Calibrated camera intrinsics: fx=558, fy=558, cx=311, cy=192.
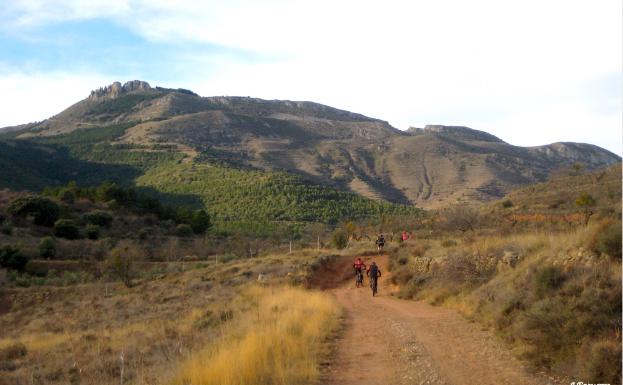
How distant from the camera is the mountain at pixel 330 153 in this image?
114 metres

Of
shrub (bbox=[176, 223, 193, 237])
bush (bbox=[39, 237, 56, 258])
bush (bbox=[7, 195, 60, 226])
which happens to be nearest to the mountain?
shrub (bbox=[176, 223, 193, 237])

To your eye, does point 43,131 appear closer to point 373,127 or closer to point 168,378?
point 373,127

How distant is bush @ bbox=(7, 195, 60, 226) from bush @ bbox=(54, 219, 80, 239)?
267cm

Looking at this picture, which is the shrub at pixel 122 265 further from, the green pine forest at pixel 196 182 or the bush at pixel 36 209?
the green pine forest at pixel 196 182

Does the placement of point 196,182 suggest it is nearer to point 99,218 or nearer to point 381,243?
point 99,218

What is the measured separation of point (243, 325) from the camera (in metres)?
13.5

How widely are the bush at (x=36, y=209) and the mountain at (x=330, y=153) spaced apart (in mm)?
47169

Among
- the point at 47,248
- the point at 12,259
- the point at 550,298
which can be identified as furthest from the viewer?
the point at 47,248

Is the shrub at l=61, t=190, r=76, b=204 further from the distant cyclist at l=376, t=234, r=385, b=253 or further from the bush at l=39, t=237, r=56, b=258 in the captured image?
the distant cyclist at l=376, t=234, r=385, b=253

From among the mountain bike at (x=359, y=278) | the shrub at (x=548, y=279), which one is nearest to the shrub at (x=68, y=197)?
the mountain bike at (x=359, y=278)

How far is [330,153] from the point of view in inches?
5541

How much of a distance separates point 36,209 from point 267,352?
168 ft

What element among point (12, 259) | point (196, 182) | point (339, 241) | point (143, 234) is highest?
point (196, 182)

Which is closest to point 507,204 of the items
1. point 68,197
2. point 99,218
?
point 99,218
